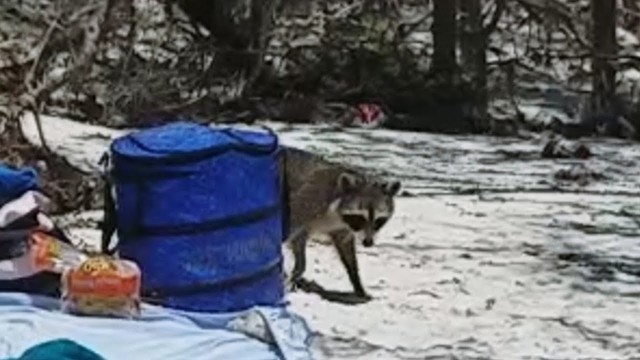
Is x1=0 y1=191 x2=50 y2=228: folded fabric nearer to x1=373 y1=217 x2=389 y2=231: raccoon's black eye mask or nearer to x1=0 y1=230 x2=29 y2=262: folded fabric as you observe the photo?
x1=0 y1=230 x2=29 y2=262: folded fabric

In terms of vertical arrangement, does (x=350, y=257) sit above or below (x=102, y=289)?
below

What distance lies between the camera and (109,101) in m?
12.8

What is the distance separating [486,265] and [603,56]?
7.45m

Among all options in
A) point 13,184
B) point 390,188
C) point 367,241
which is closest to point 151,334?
point 13,184

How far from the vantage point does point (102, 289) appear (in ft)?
14.1

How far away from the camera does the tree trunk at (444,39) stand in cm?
1467

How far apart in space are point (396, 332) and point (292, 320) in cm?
141

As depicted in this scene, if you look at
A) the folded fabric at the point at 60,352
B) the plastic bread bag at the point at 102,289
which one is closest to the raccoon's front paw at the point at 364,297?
the plastic bread bag at the point at 102,289

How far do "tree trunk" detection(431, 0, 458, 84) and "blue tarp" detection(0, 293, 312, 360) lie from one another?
402 inches

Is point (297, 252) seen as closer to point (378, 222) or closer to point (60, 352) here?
point (378, 222)

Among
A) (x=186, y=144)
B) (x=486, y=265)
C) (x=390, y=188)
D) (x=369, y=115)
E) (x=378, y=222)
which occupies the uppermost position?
(x=186, y=144)

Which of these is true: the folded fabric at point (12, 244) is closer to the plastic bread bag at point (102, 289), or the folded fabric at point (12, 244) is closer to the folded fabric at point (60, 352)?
the plastic bread bag at point (102, 289)

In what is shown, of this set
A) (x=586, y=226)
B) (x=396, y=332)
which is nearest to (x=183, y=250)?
(x=396, y=332)

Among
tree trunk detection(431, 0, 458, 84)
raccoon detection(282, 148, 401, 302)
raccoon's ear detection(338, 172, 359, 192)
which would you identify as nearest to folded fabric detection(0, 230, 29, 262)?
raccoon detection(282, 148, 401, 302)
